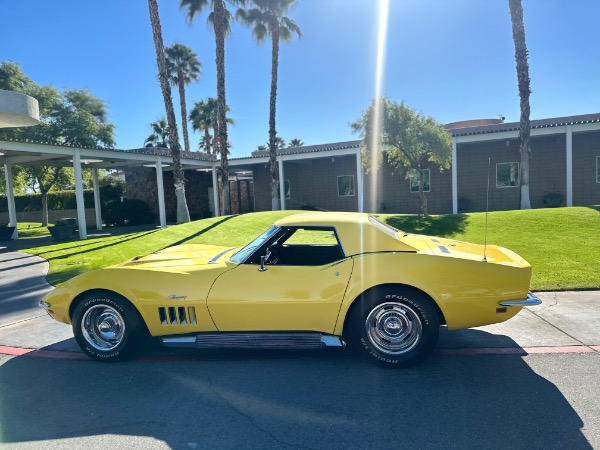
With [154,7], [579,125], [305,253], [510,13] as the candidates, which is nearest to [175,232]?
[154,7]

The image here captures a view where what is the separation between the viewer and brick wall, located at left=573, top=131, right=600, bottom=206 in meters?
18.4

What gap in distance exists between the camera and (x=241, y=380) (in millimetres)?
3455

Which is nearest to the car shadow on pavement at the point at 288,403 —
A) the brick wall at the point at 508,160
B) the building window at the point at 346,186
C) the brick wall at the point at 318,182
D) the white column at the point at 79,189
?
the white column at the point at 79,189

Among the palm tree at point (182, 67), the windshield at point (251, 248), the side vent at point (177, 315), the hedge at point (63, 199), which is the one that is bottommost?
the side vent at point (177, 315)

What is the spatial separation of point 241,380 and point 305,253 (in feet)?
5.50

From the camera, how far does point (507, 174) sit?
19734 millimetres

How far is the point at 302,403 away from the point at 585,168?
20890 mm

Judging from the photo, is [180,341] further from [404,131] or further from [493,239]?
[404,131]

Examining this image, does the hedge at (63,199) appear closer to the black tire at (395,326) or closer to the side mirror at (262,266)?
the side mirror at (262,266)

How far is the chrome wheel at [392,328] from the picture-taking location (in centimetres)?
357

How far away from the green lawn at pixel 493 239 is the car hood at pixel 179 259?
5.10 m

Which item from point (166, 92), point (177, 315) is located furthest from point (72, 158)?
point (177, 315)

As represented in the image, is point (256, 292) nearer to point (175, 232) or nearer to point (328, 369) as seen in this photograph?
point (328, 369)

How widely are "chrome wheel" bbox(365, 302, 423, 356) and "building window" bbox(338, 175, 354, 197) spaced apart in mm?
19565
